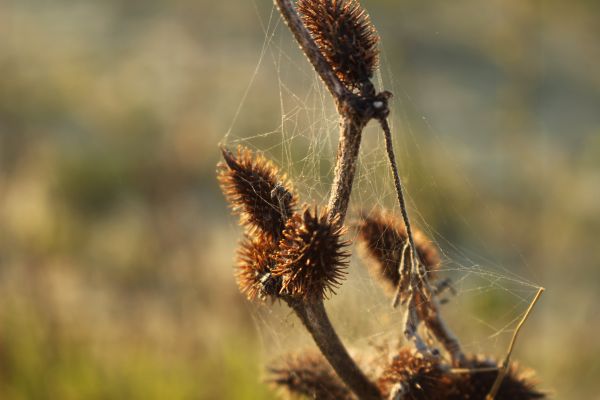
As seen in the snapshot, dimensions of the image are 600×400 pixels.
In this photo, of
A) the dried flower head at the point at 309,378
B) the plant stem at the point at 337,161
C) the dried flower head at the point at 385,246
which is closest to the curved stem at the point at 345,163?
the plant stem at the point at 337,161

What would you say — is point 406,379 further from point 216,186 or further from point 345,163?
point 216,186

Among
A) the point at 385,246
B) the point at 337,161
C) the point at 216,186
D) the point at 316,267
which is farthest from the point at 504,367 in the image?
the point at 216,186

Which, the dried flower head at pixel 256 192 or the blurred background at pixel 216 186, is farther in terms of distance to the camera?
the blurred background at pixel 216 186

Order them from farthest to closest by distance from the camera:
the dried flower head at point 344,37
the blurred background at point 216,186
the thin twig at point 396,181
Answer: the blurred background at point 216,186, the dried flower head at point 344,37, the thin twig at point 396,181

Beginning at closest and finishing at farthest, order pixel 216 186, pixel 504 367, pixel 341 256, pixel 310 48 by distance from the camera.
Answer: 1. pixel 310 48
2. pixel 341 256
3. pixel 504 367
4. pixel 216 186

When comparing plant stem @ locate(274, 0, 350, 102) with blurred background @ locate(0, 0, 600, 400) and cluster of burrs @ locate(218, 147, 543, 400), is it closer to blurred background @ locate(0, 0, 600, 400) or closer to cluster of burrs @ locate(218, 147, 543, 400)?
cluster of burrs @ locate(218, 147, 543, 400)

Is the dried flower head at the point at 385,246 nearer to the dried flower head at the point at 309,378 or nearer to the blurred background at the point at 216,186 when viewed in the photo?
the blurred background at the point at 216,186

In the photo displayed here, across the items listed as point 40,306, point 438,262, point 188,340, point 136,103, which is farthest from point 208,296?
point 136,103
